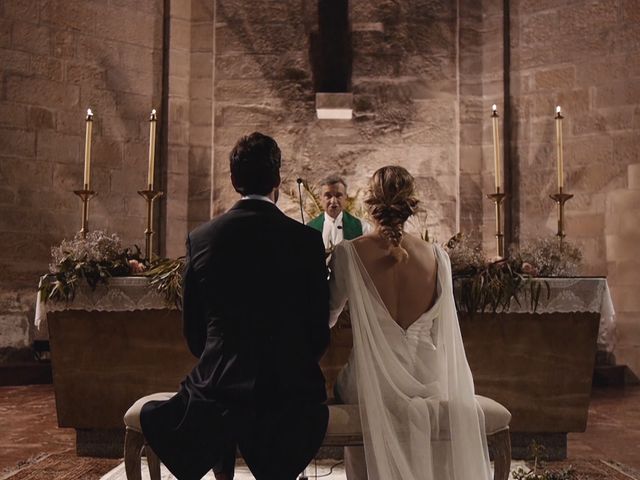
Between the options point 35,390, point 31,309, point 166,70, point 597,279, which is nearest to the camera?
point 597,279

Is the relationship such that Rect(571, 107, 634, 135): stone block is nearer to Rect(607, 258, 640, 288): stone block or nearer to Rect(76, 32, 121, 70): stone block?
Rect(607, 258, 640, 288): stone block

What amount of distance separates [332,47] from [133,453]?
536cm

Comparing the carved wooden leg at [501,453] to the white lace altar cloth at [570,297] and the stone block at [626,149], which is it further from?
the stone block at [626,149]

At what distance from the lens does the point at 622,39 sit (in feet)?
27.0

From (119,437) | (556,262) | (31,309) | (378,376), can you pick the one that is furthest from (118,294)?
(31,309)

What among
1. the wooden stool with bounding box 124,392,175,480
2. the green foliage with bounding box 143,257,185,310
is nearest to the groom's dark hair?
the wooden stool with bounding box 124,392,175,480

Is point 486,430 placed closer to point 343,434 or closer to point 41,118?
point 343,434

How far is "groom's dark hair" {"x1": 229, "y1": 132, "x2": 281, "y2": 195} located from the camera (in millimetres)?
2559

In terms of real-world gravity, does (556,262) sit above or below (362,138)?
below

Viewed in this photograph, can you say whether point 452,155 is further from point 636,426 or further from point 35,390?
point 35,390

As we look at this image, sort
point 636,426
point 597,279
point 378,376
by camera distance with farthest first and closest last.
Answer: point 636,426 → point 597,279 → point 378,376

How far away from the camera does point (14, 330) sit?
7875 millimetres

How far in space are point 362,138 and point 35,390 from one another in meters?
4.20

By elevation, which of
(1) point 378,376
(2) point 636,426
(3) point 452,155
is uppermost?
(3) point 452,155
